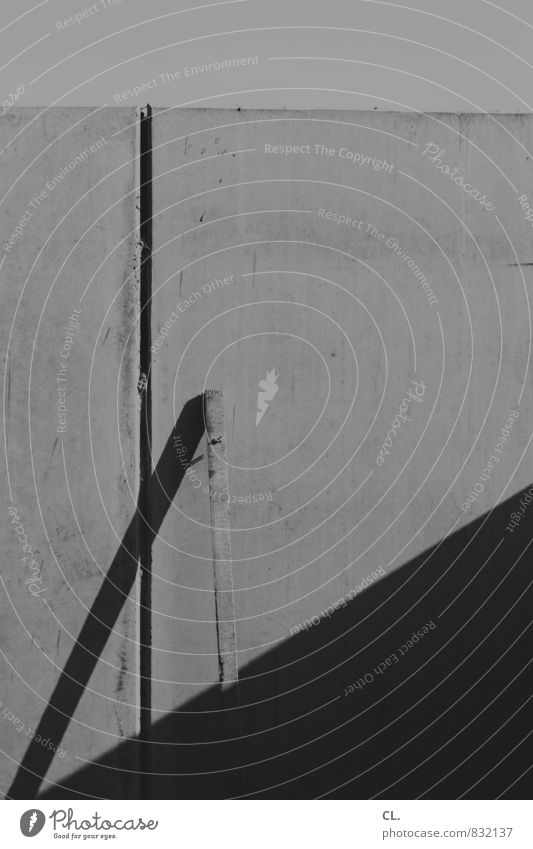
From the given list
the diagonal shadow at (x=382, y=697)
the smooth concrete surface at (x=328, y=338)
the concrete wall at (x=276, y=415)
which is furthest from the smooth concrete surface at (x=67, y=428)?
the diagonal shadow at (x=382, y=697)

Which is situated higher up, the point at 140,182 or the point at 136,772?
the point at 140,182

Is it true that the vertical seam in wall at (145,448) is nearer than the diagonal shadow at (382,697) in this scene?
Yes

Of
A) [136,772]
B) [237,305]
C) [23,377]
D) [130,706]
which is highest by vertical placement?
[237,305]

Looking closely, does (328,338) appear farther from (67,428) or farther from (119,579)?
(119,579)

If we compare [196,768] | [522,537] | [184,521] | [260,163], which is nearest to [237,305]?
[260,163]

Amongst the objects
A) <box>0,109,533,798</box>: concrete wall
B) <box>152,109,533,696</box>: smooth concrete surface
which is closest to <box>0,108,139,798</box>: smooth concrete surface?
<box>0,109,533,798</box>: concrete wall

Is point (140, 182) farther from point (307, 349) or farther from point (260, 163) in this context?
point (307, 349)

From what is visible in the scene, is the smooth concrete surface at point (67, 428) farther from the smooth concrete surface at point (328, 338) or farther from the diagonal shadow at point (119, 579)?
the smooth concrete surface at point (328, 338)
